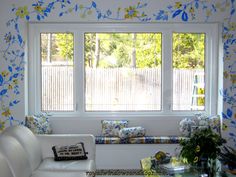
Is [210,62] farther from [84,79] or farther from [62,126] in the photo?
[62,126]

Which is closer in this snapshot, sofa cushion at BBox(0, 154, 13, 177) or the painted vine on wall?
sofa cushion at BBox(0, 154, 13, 177)

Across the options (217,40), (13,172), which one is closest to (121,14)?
(217,40)

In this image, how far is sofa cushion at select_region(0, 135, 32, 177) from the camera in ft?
10.7

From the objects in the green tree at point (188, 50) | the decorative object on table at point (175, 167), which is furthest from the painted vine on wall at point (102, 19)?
the decorative object on table at point (175, 167)

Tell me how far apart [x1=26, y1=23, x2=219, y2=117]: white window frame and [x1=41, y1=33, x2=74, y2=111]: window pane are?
0.07 m

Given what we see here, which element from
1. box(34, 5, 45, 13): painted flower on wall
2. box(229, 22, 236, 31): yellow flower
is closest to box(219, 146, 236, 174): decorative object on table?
box(229, 22, 236, 31): yellow flower

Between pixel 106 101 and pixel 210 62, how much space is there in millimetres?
1646

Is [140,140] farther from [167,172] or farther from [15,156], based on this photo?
[15,156]

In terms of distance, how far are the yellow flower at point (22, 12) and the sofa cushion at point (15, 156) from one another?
2264 mm

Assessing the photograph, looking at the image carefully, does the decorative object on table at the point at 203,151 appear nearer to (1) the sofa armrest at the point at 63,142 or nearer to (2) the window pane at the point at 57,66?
(1) the sofa armrest at the point at 63,142

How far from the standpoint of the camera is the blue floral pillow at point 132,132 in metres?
5.24

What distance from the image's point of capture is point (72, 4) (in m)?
5.39

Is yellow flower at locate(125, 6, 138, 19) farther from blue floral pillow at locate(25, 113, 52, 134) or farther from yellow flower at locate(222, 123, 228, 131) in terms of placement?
yellow flower at locate(222, 123, 228, 131)

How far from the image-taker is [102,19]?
17.8 feet
